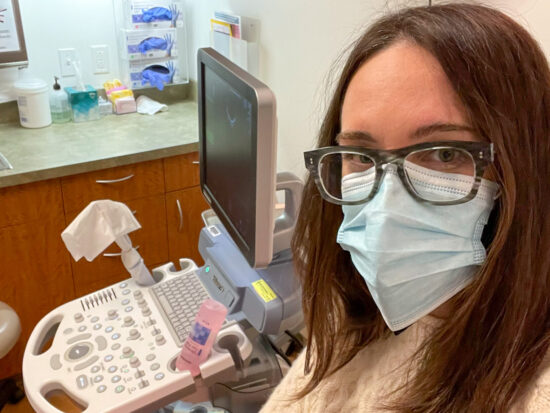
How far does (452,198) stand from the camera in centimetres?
72

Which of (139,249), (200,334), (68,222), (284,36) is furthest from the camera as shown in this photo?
(139,249)

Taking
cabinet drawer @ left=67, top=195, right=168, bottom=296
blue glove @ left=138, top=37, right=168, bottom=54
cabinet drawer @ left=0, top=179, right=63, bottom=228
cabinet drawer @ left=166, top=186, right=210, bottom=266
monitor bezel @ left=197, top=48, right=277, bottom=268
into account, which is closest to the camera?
monitor bezel @ left=197, top=48, right=277, bottom=268

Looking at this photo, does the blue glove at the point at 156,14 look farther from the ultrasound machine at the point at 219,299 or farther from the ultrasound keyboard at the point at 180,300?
the ultrasound keyboard at the point at 180,300

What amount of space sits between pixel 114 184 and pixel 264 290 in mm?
1076

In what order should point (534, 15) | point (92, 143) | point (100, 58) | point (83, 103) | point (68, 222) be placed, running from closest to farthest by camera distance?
point (534, 15) → point (68, 222) → point (92, 143) → point (83, 103) → point (100, 58)

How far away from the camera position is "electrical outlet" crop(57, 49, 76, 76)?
95.8 inches

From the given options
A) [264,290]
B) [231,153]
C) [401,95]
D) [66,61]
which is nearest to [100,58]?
[66,61]

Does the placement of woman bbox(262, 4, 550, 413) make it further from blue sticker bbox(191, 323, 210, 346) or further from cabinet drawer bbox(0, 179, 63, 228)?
cabinet drawer bbox(0, 179, 63, 228)

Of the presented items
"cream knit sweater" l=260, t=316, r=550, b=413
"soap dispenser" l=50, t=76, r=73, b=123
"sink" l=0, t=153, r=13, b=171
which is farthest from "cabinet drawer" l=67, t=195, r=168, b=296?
"cream knit sweater" l=260, t=316, r=550, b=413

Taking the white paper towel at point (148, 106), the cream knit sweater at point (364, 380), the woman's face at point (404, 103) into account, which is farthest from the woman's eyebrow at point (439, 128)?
the white paper towel at point (148, 106)

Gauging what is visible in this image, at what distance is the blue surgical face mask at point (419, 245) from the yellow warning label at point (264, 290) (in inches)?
21.0

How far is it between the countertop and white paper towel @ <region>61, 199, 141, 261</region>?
75 cm

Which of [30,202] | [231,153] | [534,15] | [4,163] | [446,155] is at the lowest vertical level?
[30,202]

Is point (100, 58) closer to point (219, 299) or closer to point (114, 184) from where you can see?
point (114, 184)
